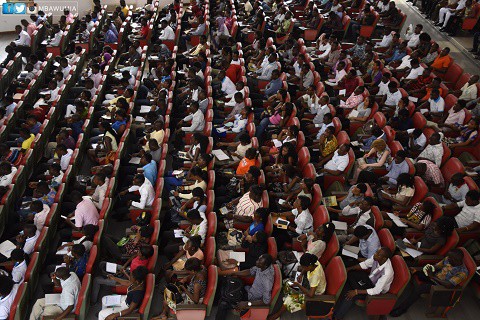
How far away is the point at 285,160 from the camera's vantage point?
6.40 metres

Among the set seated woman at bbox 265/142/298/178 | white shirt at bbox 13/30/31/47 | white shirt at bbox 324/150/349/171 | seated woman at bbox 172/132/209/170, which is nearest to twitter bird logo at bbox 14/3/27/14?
white shirt at bbox 13/30/31/47

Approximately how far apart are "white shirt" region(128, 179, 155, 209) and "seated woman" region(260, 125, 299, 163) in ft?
6.18

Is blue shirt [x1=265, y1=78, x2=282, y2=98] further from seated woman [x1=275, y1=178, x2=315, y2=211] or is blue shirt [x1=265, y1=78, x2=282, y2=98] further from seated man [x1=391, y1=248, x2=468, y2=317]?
seated man [x1=391, y1=248, x2=468, y2=317]

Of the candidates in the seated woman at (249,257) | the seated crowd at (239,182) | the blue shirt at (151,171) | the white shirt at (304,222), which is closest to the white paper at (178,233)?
the seated crowd at (239,182)

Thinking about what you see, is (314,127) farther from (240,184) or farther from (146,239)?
(146,239)

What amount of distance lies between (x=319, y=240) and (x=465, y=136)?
3551mm

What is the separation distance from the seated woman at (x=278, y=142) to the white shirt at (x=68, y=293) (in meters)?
3.33

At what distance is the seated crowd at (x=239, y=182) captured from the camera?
468 cm

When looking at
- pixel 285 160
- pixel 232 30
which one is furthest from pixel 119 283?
pixel 232 30

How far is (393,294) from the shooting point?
4.59 metres

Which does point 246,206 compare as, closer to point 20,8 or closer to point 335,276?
point 335,276

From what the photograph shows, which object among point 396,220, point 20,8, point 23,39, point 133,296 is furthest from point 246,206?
point 20,8

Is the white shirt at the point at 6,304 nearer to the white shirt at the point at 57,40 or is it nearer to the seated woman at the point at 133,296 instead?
the seated woman at the point at 133,296

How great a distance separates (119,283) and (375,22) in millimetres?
9075
